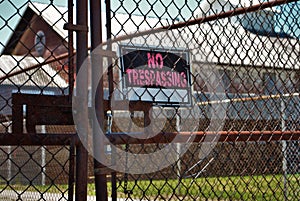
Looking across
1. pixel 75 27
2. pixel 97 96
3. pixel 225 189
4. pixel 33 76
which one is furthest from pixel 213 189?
pixel 33 76

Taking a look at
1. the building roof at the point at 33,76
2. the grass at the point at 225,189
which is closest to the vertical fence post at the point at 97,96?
the building roof at the point at 33,76

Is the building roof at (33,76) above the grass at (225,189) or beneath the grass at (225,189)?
above

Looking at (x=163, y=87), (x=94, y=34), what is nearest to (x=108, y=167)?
(x=94, y=34)

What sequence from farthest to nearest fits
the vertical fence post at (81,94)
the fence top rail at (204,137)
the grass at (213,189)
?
the grass at (213,189) < the fence top rail at (204,137) < the vertical fence post at (81,94)

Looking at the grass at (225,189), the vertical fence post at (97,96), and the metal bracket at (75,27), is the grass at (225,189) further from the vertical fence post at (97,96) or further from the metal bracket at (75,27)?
the metal bracket at (75,27)

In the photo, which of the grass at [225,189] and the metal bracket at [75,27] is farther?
the grass at [225,189]

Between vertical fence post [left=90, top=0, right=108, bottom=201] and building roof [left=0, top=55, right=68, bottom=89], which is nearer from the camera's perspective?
vertical fence post [left=90, top=0, right=108, bottom=201]

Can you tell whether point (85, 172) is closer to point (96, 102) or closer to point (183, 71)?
point (96, 102)

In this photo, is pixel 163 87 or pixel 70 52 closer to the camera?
pixel 70 52

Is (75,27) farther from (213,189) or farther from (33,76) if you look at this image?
(33,76)

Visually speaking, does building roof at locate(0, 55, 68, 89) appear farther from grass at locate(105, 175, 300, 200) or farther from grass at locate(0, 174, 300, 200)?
grass at locate(105, 175, 300, 200)

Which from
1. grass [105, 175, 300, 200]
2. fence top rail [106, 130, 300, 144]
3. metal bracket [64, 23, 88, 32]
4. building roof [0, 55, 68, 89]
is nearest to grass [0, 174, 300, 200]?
grass [105, 175, 300, 200]

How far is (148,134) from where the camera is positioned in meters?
2.46

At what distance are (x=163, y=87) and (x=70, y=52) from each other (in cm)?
71
